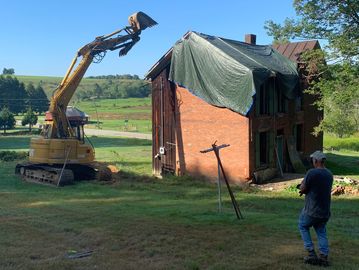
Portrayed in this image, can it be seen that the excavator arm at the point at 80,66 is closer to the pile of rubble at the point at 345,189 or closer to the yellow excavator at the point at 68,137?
the yellow excavator at the point at 68,137

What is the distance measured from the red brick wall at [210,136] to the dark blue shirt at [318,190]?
592 inches

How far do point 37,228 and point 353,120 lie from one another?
80.5 feet

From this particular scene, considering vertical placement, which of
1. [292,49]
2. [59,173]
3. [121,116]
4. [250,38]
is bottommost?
[59,173]

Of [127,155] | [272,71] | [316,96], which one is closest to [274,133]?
[272,71]

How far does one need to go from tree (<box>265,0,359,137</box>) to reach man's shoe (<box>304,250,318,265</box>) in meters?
17.6

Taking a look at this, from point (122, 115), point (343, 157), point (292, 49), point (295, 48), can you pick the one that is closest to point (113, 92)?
point (122, 115)

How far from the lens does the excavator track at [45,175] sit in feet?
68.6

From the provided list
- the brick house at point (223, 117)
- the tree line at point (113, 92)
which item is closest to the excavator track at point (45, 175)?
the brick house at point (223, 117)

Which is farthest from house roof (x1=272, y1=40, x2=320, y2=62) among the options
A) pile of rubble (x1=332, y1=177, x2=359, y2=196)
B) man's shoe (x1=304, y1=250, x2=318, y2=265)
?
man's shoe (x1=304, y1=250, x2=318, y2=265)

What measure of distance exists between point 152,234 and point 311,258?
11.2 ft

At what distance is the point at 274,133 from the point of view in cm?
2472

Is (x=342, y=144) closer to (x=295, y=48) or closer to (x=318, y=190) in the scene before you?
(x=295, y=48)

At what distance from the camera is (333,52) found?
78.2ft

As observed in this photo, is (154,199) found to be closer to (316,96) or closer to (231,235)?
(231,235)
